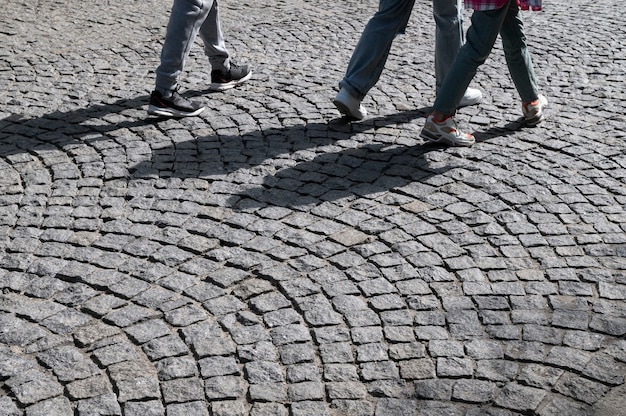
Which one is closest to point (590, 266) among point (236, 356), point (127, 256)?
point (236, 356)

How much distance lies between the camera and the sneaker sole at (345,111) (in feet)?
20.6

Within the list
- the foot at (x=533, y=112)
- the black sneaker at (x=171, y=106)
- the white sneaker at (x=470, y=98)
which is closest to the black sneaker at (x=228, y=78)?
the black sneaker at (x=171, y=106)

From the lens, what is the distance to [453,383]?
3711 millimetres

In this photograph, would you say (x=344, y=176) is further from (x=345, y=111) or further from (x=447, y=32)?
(x=447, y=32)

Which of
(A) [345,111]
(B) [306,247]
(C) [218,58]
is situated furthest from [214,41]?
(B) [306,247]

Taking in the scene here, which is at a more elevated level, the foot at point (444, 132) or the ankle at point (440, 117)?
the ankle at point (440, 117)

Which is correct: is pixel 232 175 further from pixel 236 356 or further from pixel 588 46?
pixel 588 46

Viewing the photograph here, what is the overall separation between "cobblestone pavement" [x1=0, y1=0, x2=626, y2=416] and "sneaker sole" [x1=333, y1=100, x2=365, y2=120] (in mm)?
141

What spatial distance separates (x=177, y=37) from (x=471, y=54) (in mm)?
1925

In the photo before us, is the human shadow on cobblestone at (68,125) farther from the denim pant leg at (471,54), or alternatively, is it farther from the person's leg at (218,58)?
the denim pant leg at (471,54)

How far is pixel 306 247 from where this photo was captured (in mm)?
4742

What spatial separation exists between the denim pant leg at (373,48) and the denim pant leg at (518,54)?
0.62 meters

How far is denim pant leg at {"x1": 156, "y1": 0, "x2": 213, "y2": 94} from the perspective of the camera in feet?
21.1

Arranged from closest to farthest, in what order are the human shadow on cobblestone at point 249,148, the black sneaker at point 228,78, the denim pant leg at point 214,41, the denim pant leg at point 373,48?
the human shadow on cobblestone at point 249,148, the denim pant leg at point 373,48, the denim pant leg at point 214,41, the black sneaker at point 228,78
